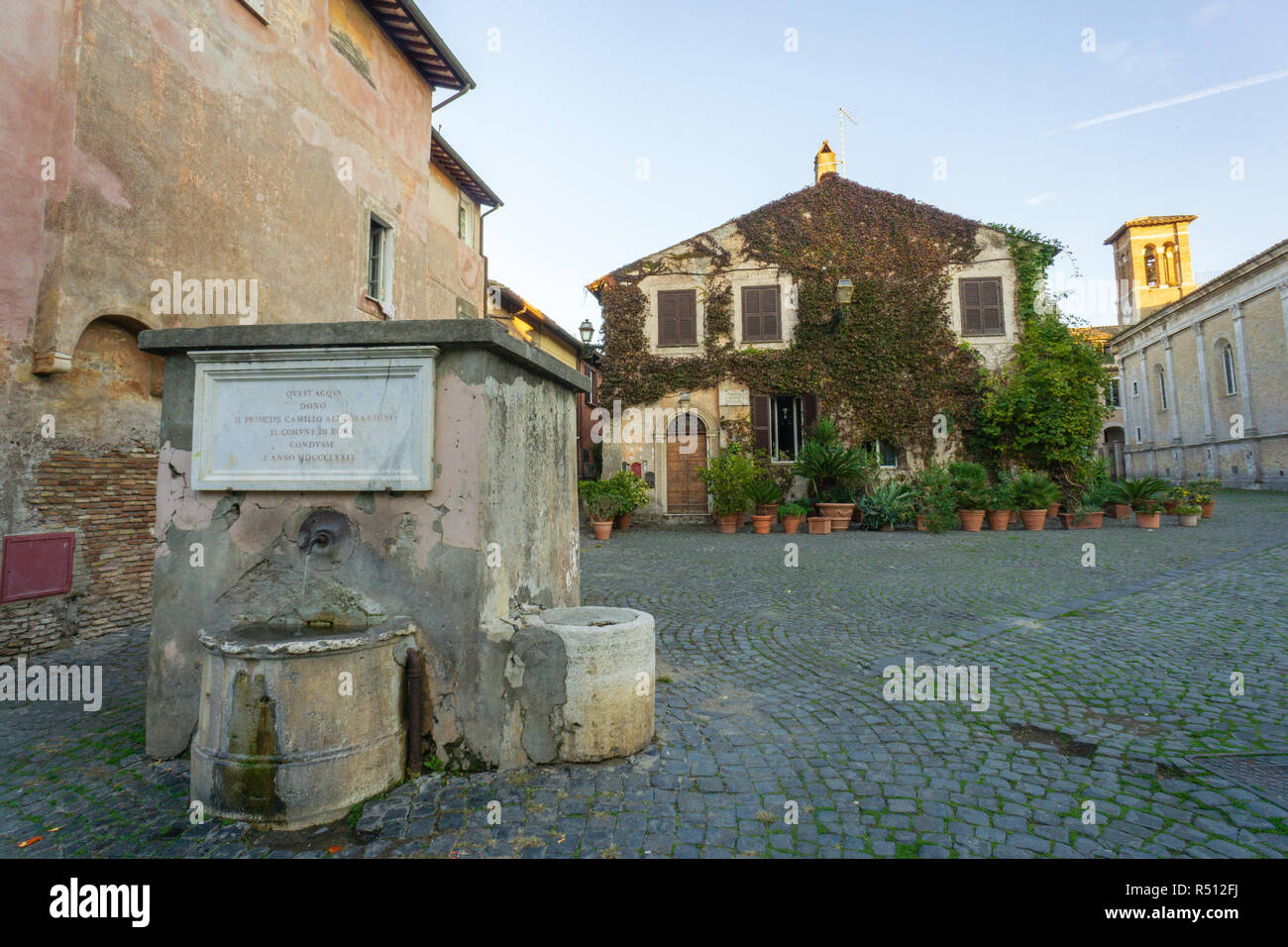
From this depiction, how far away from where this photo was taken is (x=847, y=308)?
1652 centimetres

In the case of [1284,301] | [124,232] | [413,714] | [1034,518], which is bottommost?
[413,714]

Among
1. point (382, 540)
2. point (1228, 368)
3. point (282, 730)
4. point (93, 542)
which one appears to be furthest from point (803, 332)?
point (1228, 368)

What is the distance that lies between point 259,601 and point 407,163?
10.5 m

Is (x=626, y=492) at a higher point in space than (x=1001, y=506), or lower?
higher

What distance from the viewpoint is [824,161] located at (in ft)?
61.4

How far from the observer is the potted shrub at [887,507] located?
14320 millimetres

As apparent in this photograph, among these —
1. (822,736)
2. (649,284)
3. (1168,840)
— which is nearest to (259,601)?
(822,736)

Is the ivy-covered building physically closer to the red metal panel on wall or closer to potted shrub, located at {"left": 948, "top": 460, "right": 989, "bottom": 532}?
potted shrub, located at {"left": 948, "top": 460, "right": 989, "bottom": 532}

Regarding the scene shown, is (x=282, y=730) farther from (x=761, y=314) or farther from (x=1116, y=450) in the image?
(x=1116, y=450)

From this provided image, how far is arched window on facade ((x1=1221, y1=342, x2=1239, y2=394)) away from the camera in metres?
26.1

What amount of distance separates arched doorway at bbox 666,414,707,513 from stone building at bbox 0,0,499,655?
31.4 ft

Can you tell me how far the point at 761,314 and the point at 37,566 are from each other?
15.2 meters

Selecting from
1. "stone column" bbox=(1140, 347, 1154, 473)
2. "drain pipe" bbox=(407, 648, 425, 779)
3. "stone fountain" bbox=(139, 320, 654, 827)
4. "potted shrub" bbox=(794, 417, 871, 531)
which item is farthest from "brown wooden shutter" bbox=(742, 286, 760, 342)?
"stone column" bbox=(1140, 347, 1154, 473)

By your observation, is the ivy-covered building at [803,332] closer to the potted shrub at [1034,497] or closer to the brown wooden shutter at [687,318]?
the brown wooden shutter at [687,318]
